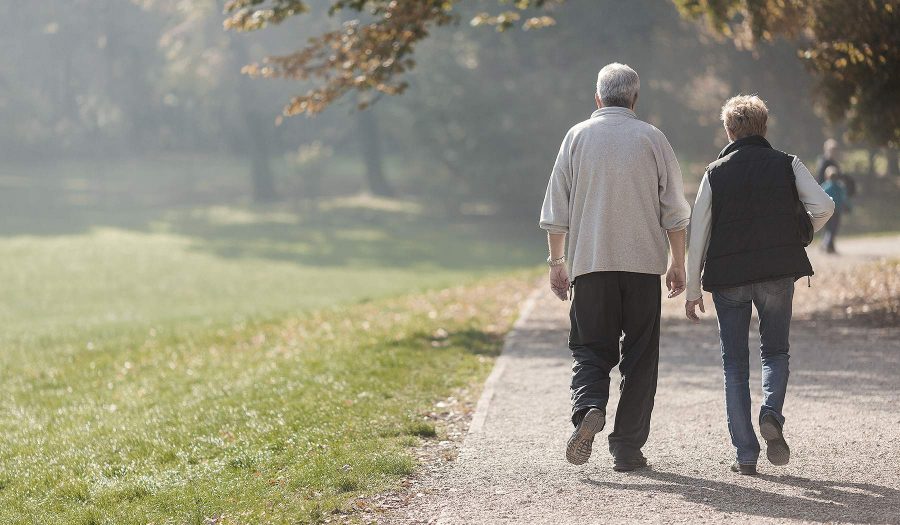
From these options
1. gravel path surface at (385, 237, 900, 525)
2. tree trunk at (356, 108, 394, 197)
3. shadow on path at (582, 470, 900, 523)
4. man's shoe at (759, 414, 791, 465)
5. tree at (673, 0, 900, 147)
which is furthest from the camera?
tree trunk at (356, 108, 394, 197)

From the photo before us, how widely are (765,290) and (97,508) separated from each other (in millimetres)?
3758

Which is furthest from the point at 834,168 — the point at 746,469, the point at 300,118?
the point at 300,118

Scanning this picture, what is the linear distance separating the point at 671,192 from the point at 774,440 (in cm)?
138

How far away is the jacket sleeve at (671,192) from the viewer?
19.3 feet

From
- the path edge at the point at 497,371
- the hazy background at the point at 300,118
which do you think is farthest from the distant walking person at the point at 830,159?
the hazy background at the point at 300,118

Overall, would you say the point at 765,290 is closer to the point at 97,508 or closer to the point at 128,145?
the point at 97,508

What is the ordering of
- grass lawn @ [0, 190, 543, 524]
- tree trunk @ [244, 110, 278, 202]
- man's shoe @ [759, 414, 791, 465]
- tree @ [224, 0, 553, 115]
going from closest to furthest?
man's shoe @ [759, 414, 791, 465], grass lawn @ [0, 190, 543, 524], tree @ [224, 0, 553, 115], tree trunk @ [244, 110, 278, 202]

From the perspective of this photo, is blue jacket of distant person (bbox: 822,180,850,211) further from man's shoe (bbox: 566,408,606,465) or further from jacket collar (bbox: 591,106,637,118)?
man's shoe (bbox: 566,408,606,465)

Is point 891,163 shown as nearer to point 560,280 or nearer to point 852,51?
point 852,51

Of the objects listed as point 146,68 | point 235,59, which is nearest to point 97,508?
point 235,59

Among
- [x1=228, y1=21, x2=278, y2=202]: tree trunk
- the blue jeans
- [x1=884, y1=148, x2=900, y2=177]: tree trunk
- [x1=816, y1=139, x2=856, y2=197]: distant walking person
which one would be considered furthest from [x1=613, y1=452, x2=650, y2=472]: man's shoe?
[x1=228, y1=21, x2=278, y2=202]: tree trunk

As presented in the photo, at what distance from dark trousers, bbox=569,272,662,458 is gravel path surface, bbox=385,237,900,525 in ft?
0.99

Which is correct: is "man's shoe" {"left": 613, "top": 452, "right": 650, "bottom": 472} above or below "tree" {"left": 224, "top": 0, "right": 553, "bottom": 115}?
below

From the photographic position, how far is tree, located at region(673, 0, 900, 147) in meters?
11.8
